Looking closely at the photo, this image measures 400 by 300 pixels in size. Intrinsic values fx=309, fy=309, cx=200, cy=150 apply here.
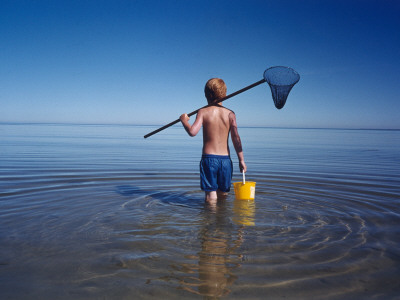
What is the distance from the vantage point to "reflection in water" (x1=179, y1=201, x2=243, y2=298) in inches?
109

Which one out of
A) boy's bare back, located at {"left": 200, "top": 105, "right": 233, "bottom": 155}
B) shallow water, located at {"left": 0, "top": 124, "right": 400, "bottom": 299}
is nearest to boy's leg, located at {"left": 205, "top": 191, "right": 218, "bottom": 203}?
shallow water, located at {"left": 0, "top": 124, "right": 400, "bottom": 299}

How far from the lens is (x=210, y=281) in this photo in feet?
9.46

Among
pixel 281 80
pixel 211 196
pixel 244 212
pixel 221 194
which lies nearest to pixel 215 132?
pixel 211 196

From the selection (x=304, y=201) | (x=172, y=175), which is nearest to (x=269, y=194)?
(x=304, y=201)

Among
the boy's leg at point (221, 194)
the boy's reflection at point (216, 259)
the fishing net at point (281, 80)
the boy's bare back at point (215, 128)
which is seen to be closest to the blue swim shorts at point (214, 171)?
the boy's bare back at point (215, 128)

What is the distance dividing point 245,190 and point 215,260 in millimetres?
2770

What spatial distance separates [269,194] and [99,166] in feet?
21.4

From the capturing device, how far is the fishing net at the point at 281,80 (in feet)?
18.7

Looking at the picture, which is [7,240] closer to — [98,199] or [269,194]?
[98,199]

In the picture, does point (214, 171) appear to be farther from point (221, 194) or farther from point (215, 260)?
point (215, 260)

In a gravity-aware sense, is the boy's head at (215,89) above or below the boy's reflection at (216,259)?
above

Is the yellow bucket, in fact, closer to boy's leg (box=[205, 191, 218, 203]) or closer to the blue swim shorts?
the blue swim shorts

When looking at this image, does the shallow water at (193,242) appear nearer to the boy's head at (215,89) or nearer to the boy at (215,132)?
the boy at (215,132)

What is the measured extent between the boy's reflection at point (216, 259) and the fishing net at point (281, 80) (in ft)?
8.12
